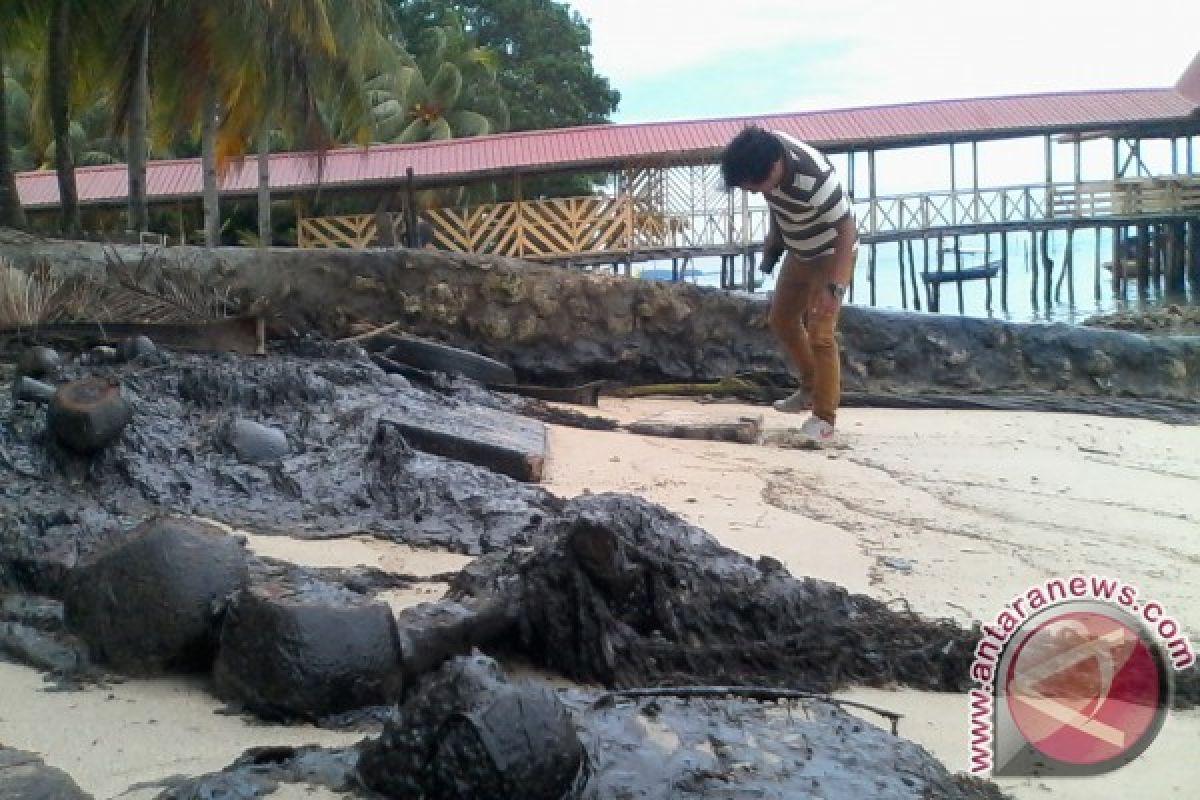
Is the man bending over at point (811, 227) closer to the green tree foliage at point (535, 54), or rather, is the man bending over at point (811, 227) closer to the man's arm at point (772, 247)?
the man's arm at point (772, 247)

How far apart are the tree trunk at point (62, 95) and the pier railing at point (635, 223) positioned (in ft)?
30.7

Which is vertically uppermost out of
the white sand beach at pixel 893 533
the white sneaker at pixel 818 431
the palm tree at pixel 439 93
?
the palm tree at pixel 439 93

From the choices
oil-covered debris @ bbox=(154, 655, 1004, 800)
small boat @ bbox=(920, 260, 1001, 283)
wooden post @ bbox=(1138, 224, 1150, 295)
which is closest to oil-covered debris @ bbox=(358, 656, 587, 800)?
oil-covered debris @ bbox=(154, 655, 1004, 800)

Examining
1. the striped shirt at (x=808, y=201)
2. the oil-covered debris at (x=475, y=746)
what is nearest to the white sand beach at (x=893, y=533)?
the oil-covered debris at (x=475, y=746)

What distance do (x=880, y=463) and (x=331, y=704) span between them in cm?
365

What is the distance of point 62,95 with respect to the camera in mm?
13961

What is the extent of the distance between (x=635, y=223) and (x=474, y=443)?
67.9ft

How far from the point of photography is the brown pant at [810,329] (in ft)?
19.0

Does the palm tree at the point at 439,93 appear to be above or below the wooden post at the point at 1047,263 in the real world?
above

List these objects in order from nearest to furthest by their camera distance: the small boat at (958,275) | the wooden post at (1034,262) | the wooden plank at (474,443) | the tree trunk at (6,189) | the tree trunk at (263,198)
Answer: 1. the wooden plank at (474,443)
2. the tree trunk at (6,189)
3. the tree trunk at (263,198)
4. the small boat at (958,275)
5. the wooden post at (1034,262)

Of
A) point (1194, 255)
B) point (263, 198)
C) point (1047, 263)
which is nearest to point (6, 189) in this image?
point (263, 198)

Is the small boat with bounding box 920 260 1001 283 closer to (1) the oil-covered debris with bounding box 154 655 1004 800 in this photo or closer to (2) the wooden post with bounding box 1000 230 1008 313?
(2) the wooden post with bounding box 1000 230 1008 313

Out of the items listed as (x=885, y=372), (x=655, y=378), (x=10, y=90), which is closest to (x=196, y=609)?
(x=655, y=378)

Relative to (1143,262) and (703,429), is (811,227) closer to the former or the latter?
(703,429)
